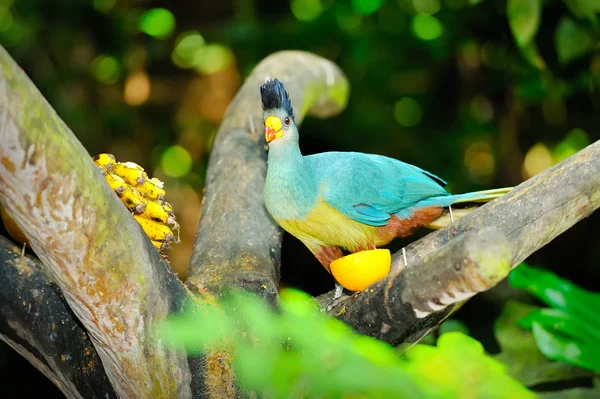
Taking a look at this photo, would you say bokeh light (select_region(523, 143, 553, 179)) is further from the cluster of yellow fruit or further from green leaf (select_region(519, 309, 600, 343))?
the cluster of yellow fruit

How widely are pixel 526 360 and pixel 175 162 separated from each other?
2.44m

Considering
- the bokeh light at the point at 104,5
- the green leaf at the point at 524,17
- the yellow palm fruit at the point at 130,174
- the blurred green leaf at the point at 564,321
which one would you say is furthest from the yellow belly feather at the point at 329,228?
the bokeh light at the point at 104,5

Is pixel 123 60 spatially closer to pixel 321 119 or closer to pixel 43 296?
pixel 321 119

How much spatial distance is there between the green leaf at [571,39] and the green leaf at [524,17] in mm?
374

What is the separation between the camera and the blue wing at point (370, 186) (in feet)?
5.41

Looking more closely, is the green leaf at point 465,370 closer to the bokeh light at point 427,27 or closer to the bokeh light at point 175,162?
the bokeh light at point 427,27

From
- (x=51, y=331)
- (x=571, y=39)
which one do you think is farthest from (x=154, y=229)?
(x=571, y=39)

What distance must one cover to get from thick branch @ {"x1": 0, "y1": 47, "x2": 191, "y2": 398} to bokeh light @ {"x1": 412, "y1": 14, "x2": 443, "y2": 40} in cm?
267

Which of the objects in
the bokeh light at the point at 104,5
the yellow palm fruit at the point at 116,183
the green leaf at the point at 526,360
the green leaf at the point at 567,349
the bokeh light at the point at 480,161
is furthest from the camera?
the bokeh light at the point at 480,161

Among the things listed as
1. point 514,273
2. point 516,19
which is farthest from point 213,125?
point 514,273

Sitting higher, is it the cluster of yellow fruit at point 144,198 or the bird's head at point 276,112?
the bird's head at point 276,112

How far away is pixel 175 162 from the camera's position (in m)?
3.92

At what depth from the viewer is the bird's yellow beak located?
1.57 meters

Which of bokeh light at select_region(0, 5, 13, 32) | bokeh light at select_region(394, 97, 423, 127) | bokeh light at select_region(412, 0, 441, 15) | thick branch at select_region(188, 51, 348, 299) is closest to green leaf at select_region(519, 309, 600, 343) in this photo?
thick branch at select_region(188, 51, 348, 299)
